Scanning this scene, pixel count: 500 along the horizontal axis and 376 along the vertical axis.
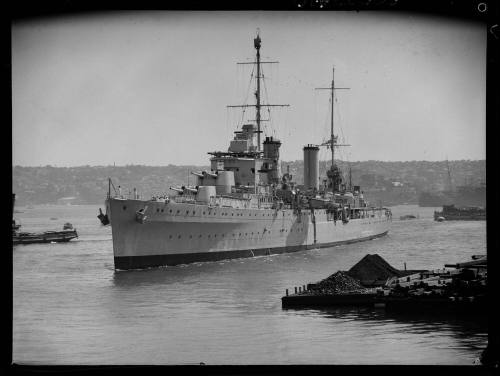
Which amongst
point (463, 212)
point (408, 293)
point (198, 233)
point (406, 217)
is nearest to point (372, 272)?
point (408, 293)

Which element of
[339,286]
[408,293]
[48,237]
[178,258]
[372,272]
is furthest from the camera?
[48,237]

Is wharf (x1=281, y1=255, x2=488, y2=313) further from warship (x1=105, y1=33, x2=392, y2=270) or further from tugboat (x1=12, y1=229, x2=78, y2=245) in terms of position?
tugboat (x1=12, y1=229, x2=78, y2=245)

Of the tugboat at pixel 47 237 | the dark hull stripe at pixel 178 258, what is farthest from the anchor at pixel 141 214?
the tugboat at pixel 47 237

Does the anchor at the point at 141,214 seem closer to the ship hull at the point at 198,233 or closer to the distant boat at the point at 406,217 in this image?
the ship hull at the point at 198,233

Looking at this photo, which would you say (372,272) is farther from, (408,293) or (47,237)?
(47,237)
